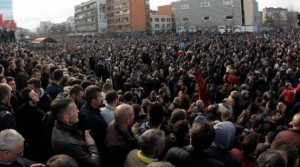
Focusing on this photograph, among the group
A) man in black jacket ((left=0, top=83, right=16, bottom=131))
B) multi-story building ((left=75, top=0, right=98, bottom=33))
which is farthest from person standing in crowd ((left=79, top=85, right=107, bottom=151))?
multi-story building ((left=75, top=0, right=98, bottom=33))

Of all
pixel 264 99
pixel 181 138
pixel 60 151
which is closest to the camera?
pixel 60 151

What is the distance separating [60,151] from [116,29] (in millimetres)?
98500

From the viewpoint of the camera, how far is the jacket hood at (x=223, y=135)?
413 centimetres

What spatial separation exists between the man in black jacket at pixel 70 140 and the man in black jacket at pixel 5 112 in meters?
0.69

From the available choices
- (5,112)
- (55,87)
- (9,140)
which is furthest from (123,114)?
(55,87)

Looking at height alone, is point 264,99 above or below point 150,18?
below

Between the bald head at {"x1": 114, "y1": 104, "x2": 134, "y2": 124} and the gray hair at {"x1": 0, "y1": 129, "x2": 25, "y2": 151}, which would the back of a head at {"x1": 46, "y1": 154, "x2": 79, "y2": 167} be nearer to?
the gray hair at {"x1": 0, "y1": 129, "x2": 25, "y2": 151}

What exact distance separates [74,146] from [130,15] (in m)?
91.2

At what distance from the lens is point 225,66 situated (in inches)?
625

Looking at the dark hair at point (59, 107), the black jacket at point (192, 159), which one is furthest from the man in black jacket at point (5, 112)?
the black jacket at point (192, 159)

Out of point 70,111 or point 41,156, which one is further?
point 41,156

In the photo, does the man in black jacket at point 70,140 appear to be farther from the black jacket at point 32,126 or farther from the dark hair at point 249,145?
the dark hair at point 249,145

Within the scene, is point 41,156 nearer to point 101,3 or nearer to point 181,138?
point 181,138

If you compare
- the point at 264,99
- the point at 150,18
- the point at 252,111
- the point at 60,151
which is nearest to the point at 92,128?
the point at 60,151
